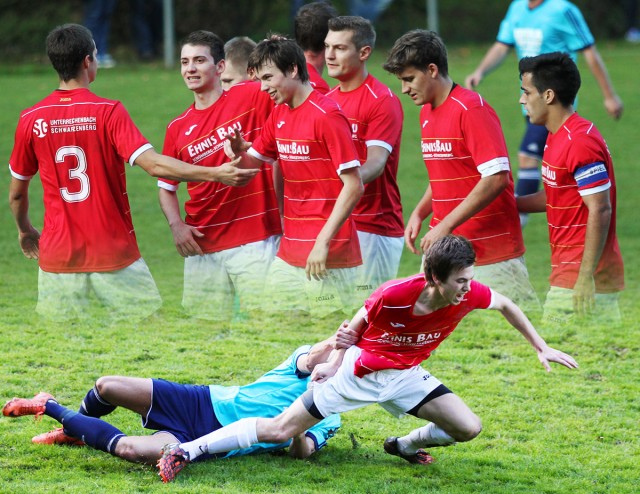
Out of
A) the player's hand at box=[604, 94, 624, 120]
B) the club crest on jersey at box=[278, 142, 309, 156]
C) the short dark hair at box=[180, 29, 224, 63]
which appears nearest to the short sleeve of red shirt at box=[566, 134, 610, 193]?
the club crest on jersey at box=[278, 142, 309, 156]

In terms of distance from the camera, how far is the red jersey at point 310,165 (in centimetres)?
599

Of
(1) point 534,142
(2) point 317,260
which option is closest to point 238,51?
(2) point 317,260

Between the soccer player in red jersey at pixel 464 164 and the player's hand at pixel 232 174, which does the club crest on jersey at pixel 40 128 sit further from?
the soccer player in red jersey at pixel 464 164

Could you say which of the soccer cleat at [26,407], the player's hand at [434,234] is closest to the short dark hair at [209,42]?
the player's hand at [434,234]

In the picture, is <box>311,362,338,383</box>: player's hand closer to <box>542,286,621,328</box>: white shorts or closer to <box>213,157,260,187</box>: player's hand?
<box>213,157,260,187</box>: player's hand

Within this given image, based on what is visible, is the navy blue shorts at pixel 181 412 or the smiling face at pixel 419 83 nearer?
the navy blue shorts at pixel 181 412

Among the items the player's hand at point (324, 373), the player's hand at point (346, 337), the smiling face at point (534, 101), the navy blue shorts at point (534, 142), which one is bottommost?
the player's hand at point (324, 373)

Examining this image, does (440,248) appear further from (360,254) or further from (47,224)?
(47,224)

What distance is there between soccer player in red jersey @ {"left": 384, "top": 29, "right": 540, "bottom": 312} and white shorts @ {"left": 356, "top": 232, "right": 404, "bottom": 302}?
42cm

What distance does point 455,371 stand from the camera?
701 centimetres

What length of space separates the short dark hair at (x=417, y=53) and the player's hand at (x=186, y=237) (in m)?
1.56

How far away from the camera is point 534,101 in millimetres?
6004

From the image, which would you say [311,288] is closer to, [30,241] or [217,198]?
[217,198]

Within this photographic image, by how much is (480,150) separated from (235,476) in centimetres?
218
